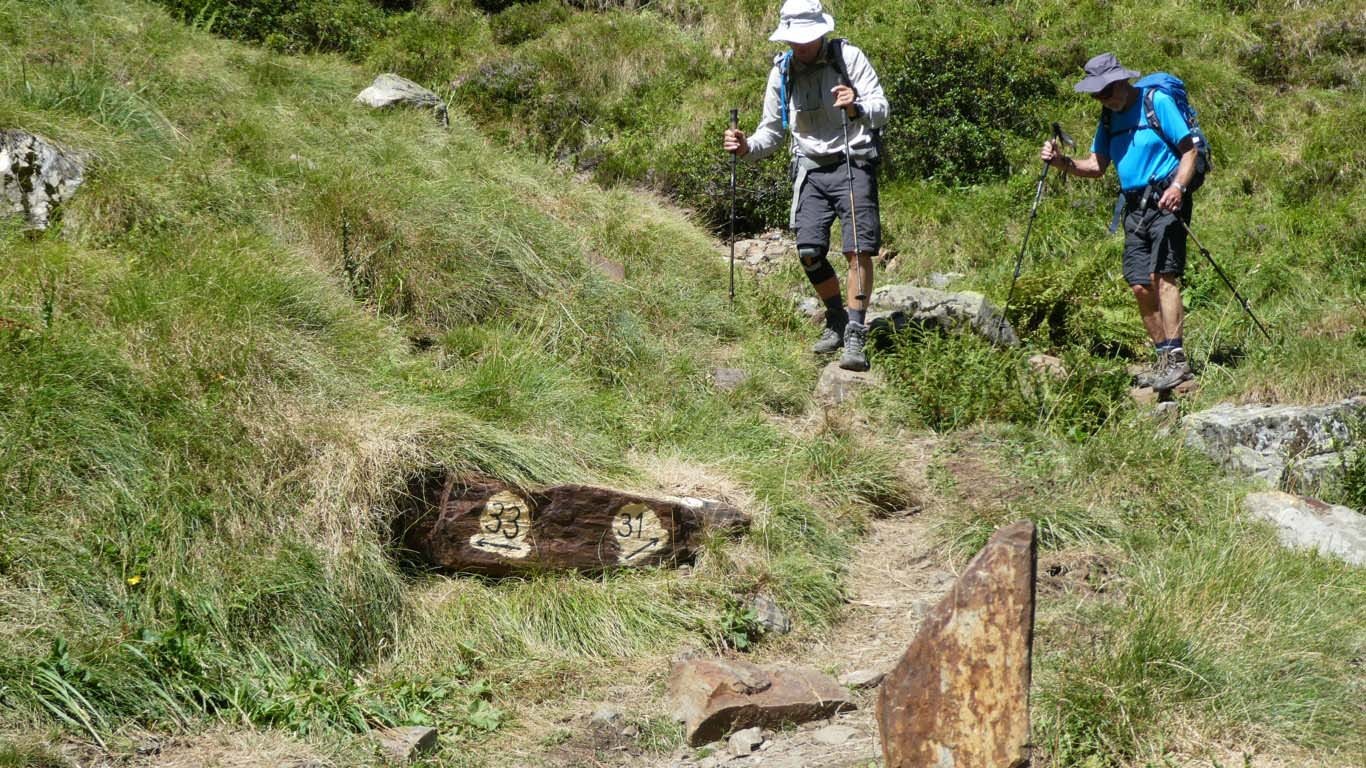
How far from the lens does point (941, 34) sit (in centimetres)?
1190

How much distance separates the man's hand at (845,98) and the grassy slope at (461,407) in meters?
1.61

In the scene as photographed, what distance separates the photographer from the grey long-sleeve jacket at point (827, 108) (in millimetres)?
7676

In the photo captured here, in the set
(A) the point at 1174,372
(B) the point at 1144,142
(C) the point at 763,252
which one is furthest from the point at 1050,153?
(C) the point at 763,252

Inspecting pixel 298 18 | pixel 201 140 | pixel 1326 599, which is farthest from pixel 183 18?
pixel 1326 599

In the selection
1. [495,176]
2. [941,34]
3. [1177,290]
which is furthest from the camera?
[941,34]

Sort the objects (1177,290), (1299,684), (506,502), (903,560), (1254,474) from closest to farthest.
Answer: (1299,684) → (506,502) → (903,560) → (1254,474) → (1177,290)

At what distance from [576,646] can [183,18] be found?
8642 millimetres

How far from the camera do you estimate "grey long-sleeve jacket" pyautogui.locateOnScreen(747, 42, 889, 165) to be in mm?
7676

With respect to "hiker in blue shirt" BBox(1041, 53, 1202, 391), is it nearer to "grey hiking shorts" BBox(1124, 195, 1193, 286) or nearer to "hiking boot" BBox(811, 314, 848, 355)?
"grey hiking shorts" BBox(1124, 195, 1193, 286)

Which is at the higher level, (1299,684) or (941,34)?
(941,34)

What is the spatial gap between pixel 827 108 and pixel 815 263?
3.31 feet

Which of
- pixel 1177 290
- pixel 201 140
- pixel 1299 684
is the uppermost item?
pixel 201 140

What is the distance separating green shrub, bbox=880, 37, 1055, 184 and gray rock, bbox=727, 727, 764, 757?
26.0ft

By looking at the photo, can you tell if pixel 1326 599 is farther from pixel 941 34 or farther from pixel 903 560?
pixel 941 34
